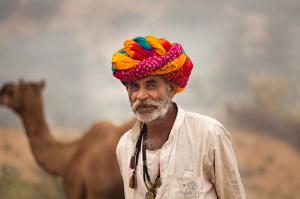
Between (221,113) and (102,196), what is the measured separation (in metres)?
2.65

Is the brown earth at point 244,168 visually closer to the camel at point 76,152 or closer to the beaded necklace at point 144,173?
the camel at point 76,152

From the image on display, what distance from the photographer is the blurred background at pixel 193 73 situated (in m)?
5.54

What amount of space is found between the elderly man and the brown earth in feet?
12.3

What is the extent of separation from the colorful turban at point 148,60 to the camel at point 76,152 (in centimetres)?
211

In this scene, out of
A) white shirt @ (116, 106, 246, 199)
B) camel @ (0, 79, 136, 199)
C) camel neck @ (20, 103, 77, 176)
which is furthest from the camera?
camel neck @ (20, 103, 77, 176)

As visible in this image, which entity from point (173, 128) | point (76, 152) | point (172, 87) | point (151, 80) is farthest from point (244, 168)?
point (151, 80)

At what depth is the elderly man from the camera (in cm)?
183

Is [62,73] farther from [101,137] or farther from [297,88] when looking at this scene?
[297,88]

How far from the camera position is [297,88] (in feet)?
18.4

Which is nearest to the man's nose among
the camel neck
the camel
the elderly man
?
the elderly man

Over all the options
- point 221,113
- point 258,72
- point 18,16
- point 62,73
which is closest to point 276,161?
point 221,113

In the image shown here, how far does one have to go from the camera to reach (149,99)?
1.97 metres

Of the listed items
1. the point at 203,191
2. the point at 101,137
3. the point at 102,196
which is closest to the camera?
the point at 203,191

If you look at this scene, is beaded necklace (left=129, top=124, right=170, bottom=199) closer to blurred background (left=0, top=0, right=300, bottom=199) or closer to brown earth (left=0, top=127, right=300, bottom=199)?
blurred background (left=0, top=0, right=300, bottom=199)
